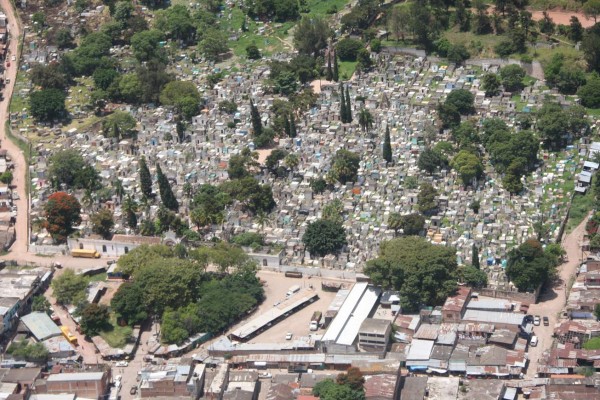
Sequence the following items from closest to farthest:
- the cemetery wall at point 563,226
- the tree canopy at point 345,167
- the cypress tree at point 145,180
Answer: the cemetery wall at point 563,226
the tree canopy at point 345,167
the cypress tree at point 145,180

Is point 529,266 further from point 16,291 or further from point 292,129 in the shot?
point 16,291

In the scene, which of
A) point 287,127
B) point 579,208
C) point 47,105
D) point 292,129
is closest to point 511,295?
point 579,208

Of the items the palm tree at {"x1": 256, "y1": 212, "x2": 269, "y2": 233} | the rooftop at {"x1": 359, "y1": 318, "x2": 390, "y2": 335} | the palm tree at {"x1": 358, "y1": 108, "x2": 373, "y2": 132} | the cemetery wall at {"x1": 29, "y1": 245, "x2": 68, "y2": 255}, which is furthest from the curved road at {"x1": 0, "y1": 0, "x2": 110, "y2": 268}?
the palm tree at {"x1": 358, "y1": 108, "x2": 373, "y2": 132}

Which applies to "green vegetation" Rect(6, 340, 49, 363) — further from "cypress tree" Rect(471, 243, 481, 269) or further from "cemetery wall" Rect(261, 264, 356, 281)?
"cypress tree" Rect(471, 243, 481, 269)

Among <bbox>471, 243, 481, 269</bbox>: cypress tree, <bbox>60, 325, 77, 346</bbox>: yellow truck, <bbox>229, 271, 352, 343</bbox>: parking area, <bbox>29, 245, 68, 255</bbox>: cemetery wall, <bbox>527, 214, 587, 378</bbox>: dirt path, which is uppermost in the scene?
<bbox>471, 243, 481, 269</bbox>: cypress tree

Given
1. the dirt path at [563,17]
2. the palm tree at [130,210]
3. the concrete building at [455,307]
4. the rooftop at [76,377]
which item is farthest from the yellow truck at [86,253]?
the dirt path at [563,17]

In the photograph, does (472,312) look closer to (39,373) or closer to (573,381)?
(573,381)

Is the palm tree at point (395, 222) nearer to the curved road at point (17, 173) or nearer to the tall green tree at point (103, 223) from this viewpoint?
the tall green tree at point (103, 223)
